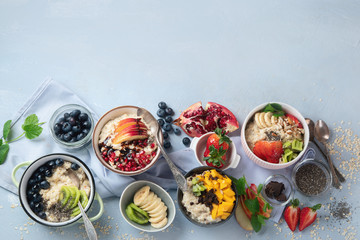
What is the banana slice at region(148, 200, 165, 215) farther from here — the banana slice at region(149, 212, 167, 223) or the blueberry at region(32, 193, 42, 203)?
the blueberry at region(32, 193, 42, 203)

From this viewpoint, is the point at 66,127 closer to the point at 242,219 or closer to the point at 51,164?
the point at 51,164

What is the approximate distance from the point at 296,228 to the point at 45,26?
7.36 feet

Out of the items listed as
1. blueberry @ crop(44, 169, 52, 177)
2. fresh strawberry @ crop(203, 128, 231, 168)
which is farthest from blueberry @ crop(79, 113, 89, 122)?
fresh strawberry @ crop(203, 128, 231, 168)

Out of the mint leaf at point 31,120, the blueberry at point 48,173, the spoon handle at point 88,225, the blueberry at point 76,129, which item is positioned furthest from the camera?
the mint leaf at point 31,120

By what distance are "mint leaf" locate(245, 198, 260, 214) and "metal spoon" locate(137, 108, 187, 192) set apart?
0.43 m

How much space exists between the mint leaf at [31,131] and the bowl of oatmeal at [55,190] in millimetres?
236

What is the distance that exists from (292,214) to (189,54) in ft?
4.26

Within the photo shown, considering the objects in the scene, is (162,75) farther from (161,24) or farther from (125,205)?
(125,205)

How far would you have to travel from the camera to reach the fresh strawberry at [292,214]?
2.34 metres

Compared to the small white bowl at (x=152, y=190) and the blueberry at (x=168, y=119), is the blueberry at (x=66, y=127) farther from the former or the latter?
the blueberry at (x=168, y=119)

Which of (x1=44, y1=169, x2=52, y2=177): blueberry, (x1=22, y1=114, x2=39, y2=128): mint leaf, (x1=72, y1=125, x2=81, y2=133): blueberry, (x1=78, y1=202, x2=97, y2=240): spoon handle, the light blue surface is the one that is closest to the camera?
(x1=78, y1=202, x2=97, y2=240): spoon handle

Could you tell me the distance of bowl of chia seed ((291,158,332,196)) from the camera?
7.84 feet

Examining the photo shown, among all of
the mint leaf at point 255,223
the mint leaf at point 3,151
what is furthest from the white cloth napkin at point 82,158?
the mint leaf at point 255,223

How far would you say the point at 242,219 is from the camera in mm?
2381
